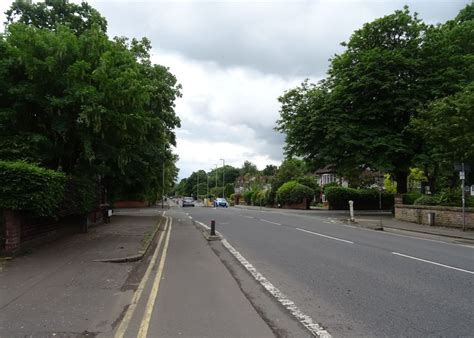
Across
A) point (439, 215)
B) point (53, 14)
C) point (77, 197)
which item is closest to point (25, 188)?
point (77, 197)

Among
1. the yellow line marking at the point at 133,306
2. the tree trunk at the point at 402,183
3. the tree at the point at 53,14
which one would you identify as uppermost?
the tree at the point at 53,14

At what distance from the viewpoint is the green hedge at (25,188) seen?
1123 centimetres

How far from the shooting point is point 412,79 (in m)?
33.7

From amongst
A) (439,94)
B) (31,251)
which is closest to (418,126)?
(439,94)

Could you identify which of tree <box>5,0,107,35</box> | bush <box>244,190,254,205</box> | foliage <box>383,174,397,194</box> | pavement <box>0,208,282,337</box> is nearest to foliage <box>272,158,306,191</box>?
foliage <box>383,174,397,194</box>

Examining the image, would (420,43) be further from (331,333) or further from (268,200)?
(268,200)

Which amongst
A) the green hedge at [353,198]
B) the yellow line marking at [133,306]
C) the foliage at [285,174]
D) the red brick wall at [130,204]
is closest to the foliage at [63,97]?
the yellow line marking at [133,306]

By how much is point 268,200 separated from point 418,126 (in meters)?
46.7

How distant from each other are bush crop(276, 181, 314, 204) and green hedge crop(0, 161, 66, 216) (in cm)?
4730

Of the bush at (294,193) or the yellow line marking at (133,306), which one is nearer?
the yellow line marking at (133,306)

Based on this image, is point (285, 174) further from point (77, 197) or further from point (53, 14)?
point (77, 197)

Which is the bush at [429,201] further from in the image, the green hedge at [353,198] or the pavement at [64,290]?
the green hedge at [353,198]

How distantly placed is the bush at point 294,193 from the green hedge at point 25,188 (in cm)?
4730

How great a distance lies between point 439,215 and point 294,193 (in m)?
34.9
